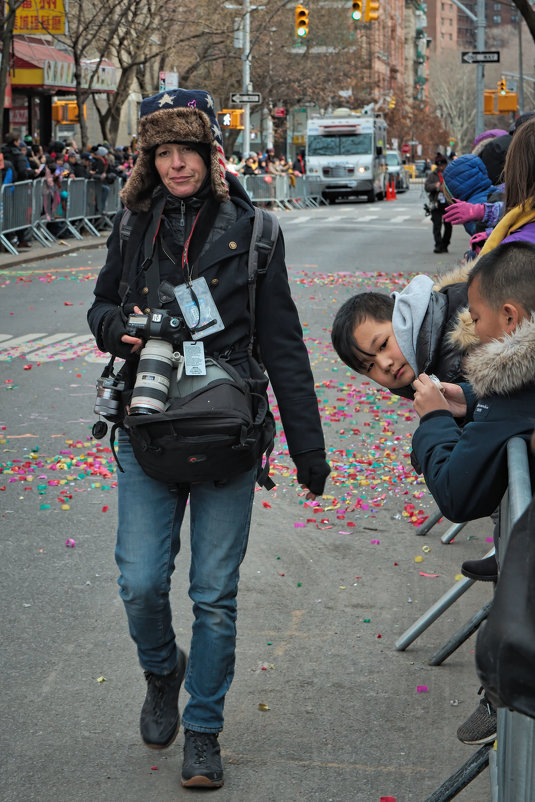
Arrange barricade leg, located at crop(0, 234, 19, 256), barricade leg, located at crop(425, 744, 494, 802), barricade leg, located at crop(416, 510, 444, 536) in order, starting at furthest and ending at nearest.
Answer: barricade leg, located at crop(0, 234, 19, 256)
barricade leg, located at crop(416, 510, 444, 536)
barricade leg, located at crop(425, 744, 494, 802)

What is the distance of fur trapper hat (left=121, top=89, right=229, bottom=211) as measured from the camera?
3.66 metres

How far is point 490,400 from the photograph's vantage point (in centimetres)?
274

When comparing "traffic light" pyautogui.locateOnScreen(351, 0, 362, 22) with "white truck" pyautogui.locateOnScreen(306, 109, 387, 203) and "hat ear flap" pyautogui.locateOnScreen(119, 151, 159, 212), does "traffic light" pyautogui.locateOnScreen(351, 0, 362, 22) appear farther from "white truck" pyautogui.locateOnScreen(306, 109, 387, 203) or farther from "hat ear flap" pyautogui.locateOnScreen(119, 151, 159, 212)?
"hat ear flap" pyautogui.locateOnScreen(119, 151, 159, 212)

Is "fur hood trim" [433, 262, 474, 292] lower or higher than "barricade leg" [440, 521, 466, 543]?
higher

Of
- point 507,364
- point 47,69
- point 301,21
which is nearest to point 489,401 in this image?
point 507,364

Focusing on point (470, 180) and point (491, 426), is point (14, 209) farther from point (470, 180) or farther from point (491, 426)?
point (491, 426)

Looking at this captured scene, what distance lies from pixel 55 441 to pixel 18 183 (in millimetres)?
13511

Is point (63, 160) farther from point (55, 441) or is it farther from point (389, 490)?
point (389, 490)

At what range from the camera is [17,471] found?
24.3 ft

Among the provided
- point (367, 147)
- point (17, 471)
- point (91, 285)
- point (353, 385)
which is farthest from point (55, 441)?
point (367, 147)

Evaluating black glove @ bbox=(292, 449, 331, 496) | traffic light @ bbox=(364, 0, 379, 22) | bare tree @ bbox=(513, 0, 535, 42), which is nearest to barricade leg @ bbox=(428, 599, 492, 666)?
black glove @ bbox=(292, 449, 331, 496)

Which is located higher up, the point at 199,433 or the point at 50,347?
the point at 199,433

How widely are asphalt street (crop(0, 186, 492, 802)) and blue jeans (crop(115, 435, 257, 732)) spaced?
1.15ft

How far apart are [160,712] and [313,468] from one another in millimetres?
907
